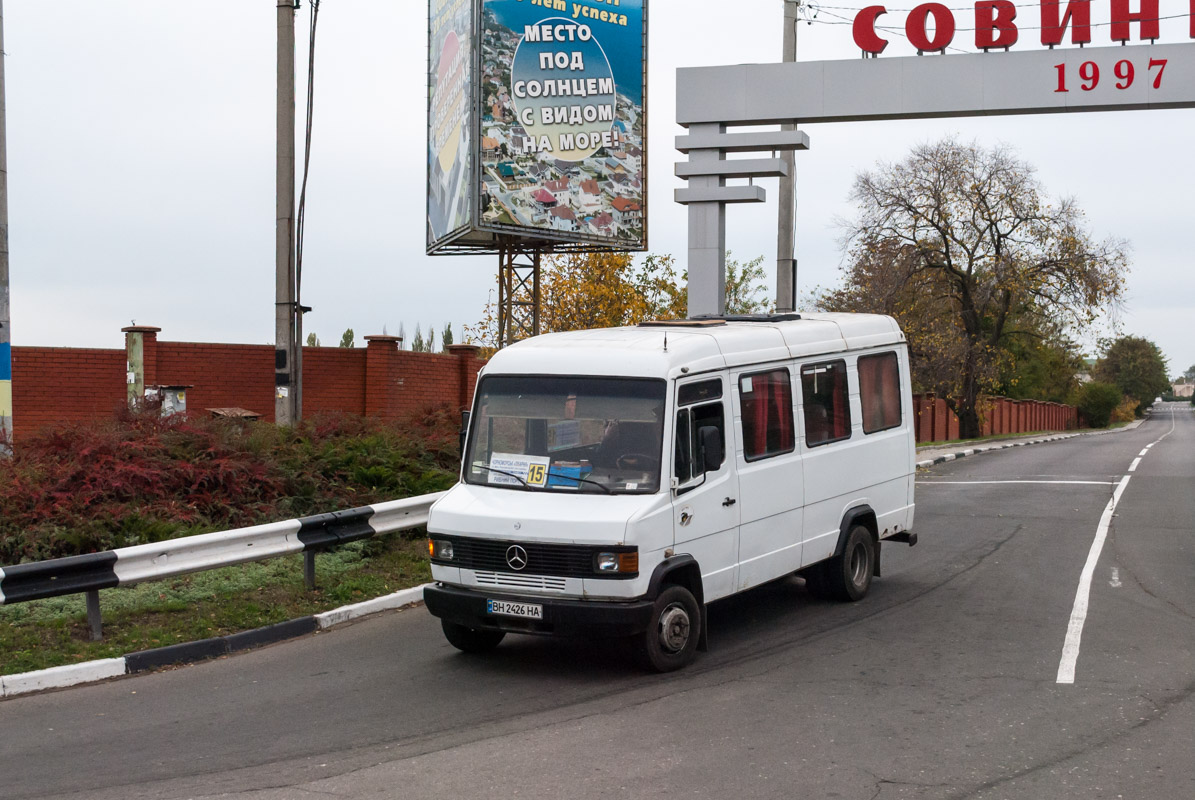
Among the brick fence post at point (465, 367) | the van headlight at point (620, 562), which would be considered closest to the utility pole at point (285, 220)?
the van headlight at point (620, 562)

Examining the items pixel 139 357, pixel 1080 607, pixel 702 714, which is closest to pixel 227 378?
pixel 139 357

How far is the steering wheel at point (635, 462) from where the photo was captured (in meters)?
8.08

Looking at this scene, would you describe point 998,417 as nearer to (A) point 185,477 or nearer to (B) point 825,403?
(B) point 825,403

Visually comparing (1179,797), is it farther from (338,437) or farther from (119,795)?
(338,437)

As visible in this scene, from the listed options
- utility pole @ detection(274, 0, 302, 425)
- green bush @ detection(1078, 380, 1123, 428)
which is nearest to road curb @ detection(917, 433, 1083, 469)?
utility pole @ detection(274, 0, 302, 425)

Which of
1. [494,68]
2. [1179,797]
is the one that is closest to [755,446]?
[1179,797]

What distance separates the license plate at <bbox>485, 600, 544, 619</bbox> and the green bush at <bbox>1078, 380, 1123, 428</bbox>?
95516 mm

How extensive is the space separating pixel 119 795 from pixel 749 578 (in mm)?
4880

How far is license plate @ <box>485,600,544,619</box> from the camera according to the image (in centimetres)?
782

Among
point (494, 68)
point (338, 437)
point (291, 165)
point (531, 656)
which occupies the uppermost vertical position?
point (494, 68)

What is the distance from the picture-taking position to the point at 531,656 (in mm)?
8672

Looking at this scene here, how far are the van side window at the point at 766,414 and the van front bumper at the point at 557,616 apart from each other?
1.87m

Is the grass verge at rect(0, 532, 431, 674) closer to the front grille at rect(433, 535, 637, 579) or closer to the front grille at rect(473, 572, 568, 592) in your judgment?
the front grille at rect(433, 535, 637, 579)

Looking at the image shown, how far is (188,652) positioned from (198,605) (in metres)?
1.20
